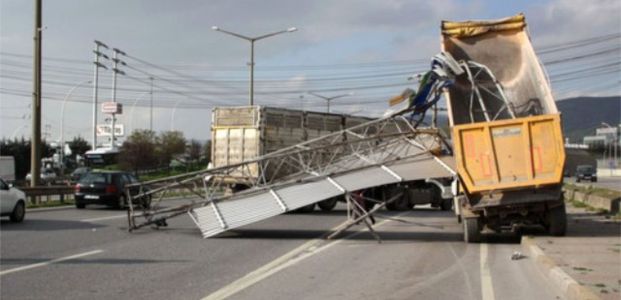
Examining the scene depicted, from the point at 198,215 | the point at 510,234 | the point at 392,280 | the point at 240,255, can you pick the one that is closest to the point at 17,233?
the point at 198,215

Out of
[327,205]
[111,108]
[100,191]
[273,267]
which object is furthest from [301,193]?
[111,108]

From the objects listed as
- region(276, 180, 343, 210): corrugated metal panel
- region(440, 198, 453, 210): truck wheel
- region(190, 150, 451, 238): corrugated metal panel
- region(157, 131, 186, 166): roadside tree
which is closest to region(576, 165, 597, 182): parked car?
region(440, 198, 453, 210): truck wheel

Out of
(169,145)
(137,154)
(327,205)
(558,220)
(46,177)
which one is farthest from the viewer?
(169,145)

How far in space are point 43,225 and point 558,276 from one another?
1451 centimetres

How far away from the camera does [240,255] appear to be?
1395 centimetres

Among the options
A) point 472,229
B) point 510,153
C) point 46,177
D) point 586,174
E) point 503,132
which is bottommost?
point 46,177

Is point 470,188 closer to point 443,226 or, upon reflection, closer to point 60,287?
point 443,226

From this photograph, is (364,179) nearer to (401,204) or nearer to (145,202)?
(145,202)

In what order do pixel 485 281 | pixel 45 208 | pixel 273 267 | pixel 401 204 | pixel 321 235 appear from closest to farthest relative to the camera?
pixel 485 281 → pixel 273 267 → pixel 321 235 → pixel 45 208 → pixel 401 204

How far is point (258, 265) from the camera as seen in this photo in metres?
12.5

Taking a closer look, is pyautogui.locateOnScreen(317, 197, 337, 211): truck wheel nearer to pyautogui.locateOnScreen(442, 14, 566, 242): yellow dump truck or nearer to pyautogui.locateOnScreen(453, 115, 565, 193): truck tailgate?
pyautogui.locateOnScreen(442, 14, 566, 242): yellow dump truck

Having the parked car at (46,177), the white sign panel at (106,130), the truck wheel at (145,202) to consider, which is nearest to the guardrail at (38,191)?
the truck wheel at (145,202)

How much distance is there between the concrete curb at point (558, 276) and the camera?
895 centimetres

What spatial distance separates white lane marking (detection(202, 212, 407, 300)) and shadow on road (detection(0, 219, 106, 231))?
6893mm
